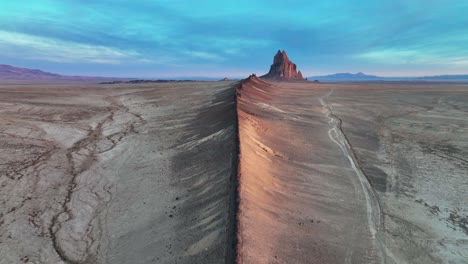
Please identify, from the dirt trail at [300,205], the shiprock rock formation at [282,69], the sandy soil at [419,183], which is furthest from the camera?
the shiprock rock formation at [282,69]

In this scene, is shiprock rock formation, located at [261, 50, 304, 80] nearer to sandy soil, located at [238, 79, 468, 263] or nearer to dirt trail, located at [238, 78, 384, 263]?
sandy soil, located at [238, 79, 468, 263]

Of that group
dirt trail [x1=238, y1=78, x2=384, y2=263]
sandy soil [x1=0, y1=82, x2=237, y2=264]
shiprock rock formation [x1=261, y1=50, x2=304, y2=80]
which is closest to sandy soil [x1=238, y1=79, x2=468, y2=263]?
dirt trail [x1=238, y1=78, x2=384, y2=263]

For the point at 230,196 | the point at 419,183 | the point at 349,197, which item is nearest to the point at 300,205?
the point at 349,197

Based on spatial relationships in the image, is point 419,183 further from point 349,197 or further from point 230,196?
point 230,196

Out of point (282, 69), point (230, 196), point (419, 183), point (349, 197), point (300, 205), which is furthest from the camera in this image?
point (282, 69)

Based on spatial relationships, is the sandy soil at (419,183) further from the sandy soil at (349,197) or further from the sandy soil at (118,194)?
the sandy soil at (118,194)

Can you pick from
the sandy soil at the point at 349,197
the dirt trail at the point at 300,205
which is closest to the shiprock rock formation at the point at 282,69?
the sandy soil at the point at 349,197

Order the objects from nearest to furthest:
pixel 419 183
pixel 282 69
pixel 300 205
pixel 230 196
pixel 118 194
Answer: pixel 230 196 < pixel 300 205 < pixel 118 194 < pixel 419 183 < pixel 282 69
